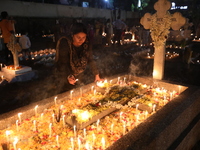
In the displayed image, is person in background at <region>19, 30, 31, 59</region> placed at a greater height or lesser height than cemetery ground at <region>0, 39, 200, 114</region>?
greater

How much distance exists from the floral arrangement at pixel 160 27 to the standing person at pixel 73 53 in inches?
82.3

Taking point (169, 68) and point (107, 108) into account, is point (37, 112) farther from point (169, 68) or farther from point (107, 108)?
point (169, 68)

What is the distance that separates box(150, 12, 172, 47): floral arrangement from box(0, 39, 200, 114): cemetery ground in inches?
49.8

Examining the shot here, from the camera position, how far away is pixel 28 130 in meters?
3.38

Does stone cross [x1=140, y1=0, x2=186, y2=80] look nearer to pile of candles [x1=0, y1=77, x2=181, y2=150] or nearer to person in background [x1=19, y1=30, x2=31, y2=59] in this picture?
pile of candles [x1=0, y1=77, x2=181, y2=150]

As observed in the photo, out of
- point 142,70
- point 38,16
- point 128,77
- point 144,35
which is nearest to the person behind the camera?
point 128,77

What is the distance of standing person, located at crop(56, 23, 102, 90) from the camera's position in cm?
418

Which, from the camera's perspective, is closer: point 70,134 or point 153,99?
point 70,134

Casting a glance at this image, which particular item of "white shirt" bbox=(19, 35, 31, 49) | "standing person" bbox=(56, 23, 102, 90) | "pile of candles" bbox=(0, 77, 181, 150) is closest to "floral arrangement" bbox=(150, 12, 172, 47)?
"pile of candles" bbox=(0, 77, 181, 150)

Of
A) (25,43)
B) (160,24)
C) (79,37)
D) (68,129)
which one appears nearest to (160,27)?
(160,24)

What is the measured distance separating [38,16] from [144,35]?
448 inches

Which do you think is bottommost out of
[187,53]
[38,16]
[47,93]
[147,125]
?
[47,93]

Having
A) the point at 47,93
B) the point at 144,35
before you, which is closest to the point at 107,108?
the point at 47,93

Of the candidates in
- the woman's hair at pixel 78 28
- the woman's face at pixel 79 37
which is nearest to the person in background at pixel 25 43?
the woman's face at pixel 79 37
